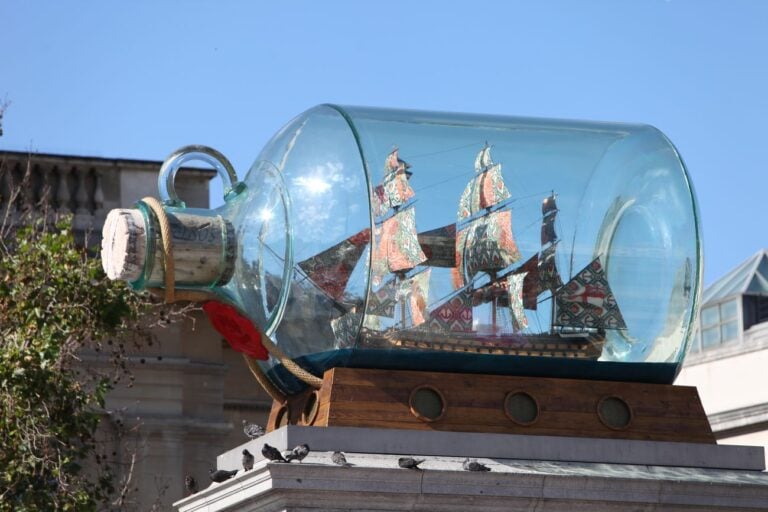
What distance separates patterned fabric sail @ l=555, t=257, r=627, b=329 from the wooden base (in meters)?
0.29

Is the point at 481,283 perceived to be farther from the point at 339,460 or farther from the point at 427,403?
the point at 339,460

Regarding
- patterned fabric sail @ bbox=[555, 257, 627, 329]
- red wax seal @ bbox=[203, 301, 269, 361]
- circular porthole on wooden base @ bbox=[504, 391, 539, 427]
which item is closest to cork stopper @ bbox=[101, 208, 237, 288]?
red wax seal @ bbox=[203, 301, 269, 361]

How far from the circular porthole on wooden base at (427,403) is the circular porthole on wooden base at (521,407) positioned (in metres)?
0.33

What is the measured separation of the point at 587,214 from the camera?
9.31 metres

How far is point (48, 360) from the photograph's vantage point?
54.9ft

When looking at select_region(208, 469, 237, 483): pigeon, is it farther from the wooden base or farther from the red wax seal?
the red wax seal

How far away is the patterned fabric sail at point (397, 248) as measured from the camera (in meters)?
8.75

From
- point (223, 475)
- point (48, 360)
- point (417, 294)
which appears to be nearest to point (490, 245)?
point (417, 294)

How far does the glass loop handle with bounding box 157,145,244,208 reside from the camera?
9484mm

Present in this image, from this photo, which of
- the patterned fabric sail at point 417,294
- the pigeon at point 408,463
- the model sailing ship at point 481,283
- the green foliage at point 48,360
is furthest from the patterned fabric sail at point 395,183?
the green foliage at point 48,360

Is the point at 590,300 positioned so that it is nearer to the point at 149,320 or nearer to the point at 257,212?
the point at 257,212

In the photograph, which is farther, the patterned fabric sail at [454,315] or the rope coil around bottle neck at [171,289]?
the rope coil around bottle neck at [171,289]

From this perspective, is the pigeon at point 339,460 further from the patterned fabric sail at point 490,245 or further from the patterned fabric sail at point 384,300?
the patterned fabric sail at point 490,245

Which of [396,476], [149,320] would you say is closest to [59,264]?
[149,320]
